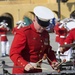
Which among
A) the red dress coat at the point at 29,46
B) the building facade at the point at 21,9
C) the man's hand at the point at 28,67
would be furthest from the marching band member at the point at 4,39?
the building facade at the point at 21,9

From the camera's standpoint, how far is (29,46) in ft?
16.4

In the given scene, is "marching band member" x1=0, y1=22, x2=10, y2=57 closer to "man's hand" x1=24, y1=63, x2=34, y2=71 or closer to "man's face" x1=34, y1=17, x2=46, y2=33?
"man's face" x1=34, y1=17, x2=46, y2=33

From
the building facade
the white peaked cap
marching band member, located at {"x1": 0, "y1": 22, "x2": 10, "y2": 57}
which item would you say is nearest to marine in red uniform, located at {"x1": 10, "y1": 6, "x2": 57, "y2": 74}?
the white peaked cap

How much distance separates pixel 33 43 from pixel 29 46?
63 mm

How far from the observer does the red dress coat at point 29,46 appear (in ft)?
15.9

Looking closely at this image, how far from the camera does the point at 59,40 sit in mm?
15633

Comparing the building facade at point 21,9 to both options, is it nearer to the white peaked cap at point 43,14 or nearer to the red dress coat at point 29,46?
the red dress coat at point 29,46

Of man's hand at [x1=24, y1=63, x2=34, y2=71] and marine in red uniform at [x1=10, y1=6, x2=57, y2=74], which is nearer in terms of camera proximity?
man's hand at [x1=24, y1=63, x2=34, y2=71]

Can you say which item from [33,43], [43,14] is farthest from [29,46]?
[43,14]

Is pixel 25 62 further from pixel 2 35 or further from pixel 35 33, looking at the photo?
pixel 2 35

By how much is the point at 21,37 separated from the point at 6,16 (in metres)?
40.5

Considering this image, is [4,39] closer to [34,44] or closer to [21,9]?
[34,44]

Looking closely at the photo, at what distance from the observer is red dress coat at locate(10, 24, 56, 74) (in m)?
4.83

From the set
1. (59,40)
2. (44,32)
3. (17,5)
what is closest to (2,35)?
(59,40)
